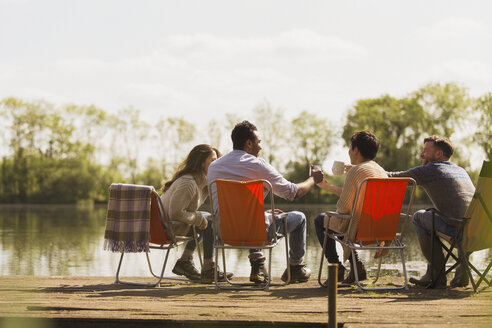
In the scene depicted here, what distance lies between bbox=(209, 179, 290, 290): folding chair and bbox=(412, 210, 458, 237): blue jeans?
3.41ft

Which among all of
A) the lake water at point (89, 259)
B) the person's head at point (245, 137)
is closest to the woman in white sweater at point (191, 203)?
the person's head at point (245, 137)

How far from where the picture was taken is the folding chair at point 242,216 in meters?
4.81

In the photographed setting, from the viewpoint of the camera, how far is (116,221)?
17.4ft

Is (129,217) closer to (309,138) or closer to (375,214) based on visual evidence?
(375,214)

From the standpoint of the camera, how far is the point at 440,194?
195 inches

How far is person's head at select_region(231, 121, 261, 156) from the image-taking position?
5.25m

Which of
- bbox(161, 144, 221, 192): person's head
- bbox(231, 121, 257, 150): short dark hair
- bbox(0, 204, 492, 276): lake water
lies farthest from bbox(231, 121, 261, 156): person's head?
bbox(0, 204, 492, 276): lake water

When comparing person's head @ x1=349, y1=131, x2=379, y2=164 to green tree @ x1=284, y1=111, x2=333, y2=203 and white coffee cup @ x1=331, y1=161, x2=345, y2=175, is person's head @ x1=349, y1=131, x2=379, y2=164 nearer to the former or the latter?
white coffee cup @ x1=331, y1=161, x2=345, y2=175

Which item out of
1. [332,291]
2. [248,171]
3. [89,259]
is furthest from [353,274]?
[89,259]

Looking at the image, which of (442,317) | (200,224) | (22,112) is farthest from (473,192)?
(22,112)

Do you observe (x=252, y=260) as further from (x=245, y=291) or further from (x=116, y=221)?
(x=116, y=221)

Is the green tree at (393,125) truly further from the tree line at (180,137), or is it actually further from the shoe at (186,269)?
the shoe at (186,269)

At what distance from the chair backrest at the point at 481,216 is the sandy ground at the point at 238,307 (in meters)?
0.34

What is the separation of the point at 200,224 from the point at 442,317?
225 cm
